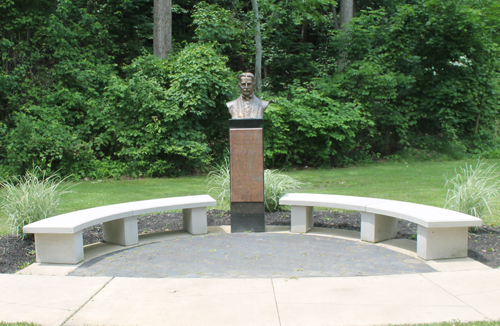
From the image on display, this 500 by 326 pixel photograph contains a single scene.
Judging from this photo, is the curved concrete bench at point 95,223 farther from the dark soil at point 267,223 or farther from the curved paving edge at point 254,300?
the curved paving edge at point 254,300

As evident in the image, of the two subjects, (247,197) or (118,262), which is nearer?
(118,262)

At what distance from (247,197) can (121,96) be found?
7.14 metres

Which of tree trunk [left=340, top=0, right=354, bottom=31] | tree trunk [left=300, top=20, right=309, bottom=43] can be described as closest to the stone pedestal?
tree trunk [left=340, top=0, right=354, bottom=31]

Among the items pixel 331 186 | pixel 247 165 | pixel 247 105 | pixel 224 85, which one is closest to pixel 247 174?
pixel 247 165

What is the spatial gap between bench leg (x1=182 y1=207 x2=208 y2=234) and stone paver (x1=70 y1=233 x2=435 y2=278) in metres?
0.29

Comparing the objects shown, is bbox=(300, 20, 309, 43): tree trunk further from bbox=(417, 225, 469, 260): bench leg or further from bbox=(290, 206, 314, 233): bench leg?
bbox=(417, 225, 469, 260): bench leg

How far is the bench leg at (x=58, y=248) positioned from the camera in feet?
15.5

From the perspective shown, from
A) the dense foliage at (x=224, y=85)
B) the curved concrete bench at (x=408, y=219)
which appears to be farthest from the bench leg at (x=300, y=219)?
the dense foliage at (x=224, y=85)

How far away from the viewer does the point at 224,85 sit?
479 inches

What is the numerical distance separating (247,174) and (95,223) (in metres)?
2.16

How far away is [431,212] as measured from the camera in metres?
4.96

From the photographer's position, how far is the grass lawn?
327 inches

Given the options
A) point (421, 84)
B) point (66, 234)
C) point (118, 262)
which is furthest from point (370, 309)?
point (421, 84)

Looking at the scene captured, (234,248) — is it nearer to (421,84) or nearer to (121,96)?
(121,96)
